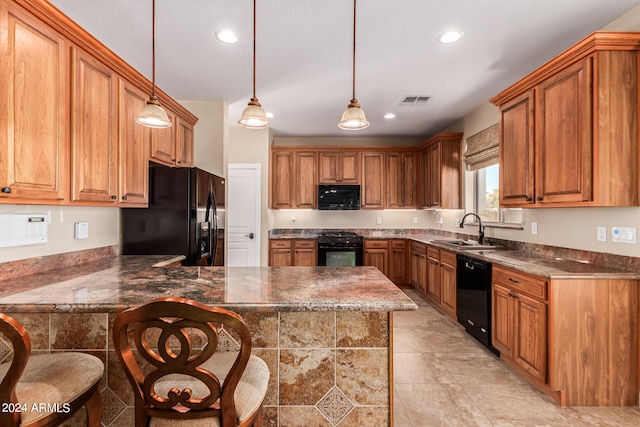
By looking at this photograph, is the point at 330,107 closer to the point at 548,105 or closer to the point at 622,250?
the point at 548,105

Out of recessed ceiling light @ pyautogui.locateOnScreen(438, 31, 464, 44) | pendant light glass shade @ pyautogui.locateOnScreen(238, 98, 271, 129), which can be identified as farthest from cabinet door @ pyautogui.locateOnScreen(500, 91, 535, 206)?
pendant light glass shade @ pyautogui.locateOnScreen(238, 98, 271, 129)

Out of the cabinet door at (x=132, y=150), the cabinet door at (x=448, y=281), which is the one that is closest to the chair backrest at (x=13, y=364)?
the cabinet door at (x=132, y=150)

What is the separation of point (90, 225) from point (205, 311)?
225cm

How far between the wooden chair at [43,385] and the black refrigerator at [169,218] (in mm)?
1572

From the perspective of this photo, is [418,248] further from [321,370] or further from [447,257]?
[321,370]

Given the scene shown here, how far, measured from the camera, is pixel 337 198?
546 cm

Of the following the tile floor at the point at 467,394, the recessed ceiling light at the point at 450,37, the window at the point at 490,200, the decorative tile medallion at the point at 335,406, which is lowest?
the tile floor at the point at 467,394

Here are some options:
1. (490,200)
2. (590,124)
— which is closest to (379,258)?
(490,200)

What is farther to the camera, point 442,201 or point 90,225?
point 442,201

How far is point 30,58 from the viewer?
1656 millimetres

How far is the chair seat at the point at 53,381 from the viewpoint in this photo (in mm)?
1058

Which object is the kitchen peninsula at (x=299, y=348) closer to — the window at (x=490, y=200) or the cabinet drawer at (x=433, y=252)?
the window at (x=490, y=200)

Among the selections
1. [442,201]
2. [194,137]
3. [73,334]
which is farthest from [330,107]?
[73,334]

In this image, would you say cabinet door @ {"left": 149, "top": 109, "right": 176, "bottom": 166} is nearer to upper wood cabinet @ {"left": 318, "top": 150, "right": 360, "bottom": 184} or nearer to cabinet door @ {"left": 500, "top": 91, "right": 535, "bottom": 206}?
upper wood cabinet @ {"left": 318, "top": 150, "right": 360, "bottom": 184}
